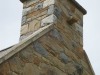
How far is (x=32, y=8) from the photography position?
5.64m

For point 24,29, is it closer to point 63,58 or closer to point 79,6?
point 63,58

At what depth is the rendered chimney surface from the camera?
13.6ft

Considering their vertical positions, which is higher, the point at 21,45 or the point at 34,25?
the point at 21,45

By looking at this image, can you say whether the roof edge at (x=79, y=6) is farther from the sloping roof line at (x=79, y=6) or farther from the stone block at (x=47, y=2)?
the stone block at (x=47, y=2)

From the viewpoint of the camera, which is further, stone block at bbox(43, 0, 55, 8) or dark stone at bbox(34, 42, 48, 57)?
stone block at bbox(43, 0, 55, 8)

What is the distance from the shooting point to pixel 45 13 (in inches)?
212

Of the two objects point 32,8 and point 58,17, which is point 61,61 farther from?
point 32,8

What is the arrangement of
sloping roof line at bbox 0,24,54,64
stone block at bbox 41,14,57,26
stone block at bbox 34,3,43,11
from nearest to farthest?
sloping roof line at bbox 0,24,54,64, stone block at bbox 41,14,57,26, stone block at bbox 34,3,43,11

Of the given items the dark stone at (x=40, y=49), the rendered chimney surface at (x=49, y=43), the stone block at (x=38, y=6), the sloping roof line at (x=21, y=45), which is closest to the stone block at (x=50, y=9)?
the rendered chimney surface at (x=49, y=43)

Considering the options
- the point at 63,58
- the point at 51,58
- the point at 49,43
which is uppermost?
the point at 49,43

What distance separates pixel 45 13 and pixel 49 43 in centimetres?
79

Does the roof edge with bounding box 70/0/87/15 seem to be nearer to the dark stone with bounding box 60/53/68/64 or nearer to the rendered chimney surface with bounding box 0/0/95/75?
the rendered chimney surface with bounding box 0/0/95/75

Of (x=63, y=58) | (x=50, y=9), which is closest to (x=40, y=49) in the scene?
(x=63, y=58)

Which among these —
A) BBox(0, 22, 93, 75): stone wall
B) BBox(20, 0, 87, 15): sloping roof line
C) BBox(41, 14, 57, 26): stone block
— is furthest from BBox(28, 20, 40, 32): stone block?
BBox(20, 0, 87, 15): sloping roof line
